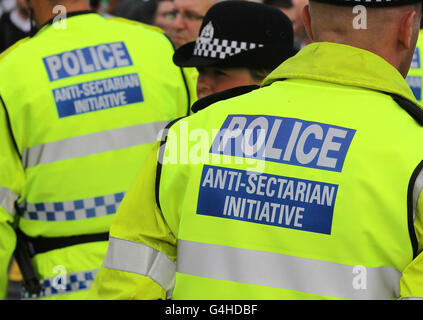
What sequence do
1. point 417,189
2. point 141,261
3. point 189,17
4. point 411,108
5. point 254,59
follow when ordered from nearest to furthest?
point 417,189 → point 411,108 → point 141,261 → point 254,59 → point 189,17

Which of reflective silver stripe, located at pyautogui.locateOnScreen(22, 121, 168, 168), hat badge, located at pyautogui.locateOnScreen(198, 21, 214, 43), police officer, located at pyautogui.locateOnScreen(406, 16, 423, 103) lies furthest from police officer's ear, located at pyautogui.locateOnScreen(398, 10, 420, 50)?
police officer, located at pyautogui.locateOnScreen(406, 16, 423, 103)

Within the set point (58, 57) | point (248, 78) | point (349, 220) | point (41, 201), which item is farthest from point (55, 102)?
point (349, 220)

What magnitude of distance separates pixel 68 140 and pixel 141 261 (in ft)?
4.61

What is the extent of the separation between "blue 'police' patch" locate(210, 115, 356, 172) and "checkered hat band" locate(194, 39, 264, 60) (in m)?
1.31

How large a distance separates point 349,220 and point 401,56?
486 millimetres

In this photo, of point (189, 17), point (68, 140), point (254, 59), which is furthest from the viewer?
point (189, 17)

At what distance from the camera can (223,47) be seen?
11.1 ft

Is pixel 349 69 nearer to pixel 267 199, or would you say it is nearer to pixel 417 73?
pixel 267 199

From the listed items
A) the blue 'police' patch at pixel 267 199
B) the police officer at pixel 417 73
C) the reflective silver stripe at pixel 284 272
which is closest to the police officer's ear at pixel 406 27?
the blue 'police' patch at pixel 267 199

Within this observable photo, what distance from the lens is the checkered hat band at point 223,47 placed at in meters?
3.37

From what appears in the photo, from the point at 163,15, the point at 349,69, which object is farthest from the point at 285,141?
the point at 163,15

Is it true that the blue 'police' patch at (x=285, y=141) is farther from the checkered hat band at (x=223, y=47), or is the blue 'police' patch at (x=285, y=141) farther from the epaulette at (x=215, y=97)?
the checkered hat band at (x=223, y=47)

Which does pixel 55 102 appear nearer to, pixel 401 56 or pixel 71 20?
pixel 71 20

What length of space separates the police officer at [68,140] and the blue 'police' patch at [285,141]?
1509 mm
